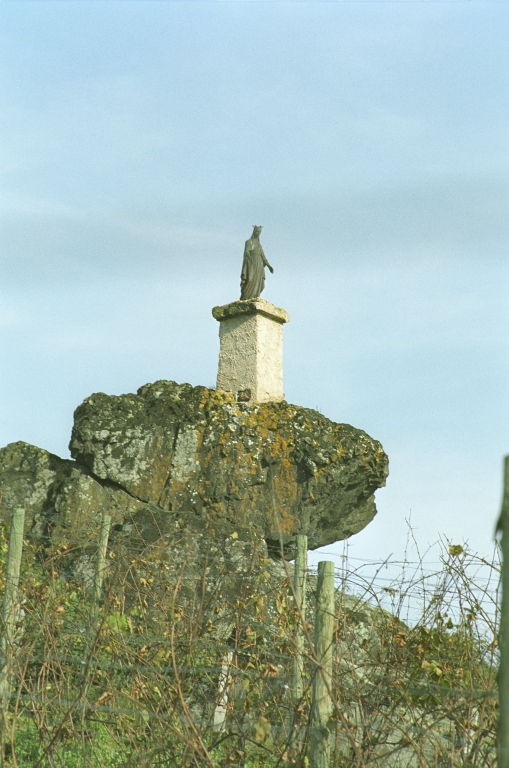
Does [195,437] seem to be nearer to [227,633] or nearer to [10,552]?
[227,633]

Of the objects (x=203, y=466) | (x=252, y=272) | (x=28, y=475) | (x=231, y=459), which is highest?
(x=252, y=272)

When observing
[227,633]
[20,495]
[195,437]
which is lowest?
[227,633]

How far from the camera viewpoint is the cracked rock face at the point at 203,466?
1097cm

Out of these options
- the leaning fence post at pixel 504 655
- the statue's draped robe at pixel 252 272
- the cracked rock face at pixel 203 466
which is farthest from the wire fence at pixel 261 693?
the statue's draped robe at pixel 252 272

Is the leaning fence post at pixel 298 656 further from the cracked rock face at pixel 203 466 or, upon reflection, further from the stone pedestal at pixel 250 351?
the stone pedestal at pixel 250 351

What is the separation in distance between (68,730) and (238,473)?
6265mm

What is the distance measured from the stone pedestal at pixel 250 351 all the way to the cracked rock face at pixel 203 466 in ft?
3.57

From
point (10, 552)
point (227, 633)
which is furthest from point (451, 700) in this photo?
point (227, 633)

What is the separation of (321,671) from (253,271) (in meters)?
11.1

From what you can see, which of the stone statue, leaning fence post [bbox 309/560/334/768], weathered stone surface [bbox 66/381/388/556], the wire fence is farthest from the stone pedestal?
leaning fence post [bbox 309/560/334/768]

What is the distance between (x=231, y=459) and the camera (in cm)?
1127

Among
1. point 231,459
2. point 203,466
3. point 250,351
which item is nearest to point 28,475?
point 203,466

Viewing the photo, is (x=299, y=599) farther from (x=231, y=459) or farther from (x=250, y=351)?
(x=250, y=351)

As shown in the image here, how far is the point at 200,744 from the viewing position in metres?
3.89
